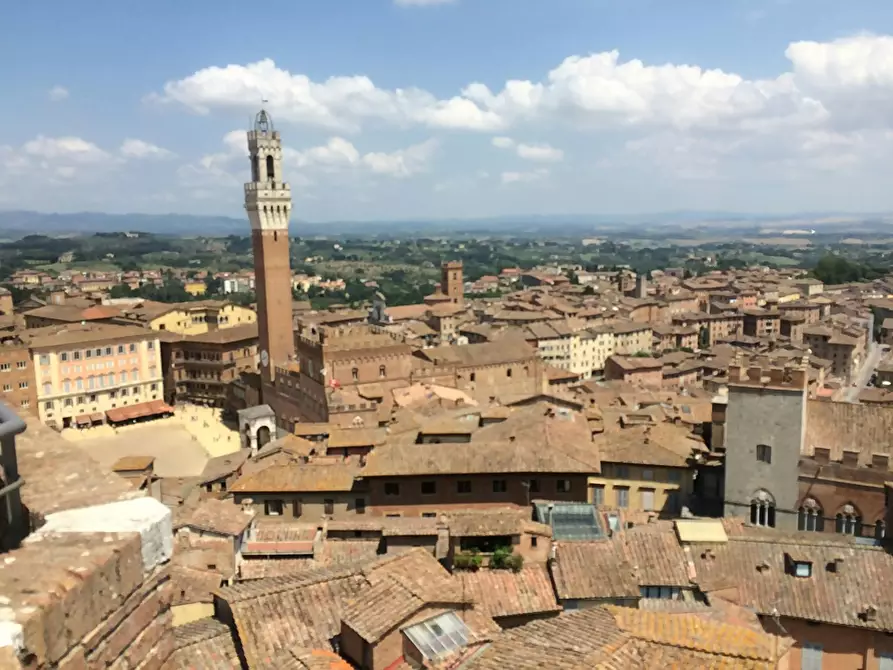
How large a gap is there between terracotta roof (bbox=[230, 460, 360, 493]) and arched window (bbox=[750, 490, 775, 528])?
42.9 feet

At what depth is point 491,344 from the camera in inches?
2389

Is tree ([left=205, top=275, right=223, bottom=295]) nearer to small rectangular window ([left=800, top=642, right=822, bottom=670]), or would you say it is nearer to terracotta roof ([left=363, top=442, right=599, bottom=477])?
terracotta roof ([left=363, top=442, right=599, bottom=477])

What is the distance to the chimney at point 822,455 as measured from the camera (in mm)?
23203

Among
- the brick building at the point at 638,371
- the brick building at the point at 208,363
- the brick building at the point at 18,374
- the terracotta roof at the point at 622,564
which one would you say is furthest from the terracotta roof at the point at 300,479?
the brick building at the point at 638,371

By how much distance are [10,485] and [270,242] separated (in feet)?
183

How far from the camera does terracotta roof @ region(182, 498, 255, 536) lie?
18375 mm

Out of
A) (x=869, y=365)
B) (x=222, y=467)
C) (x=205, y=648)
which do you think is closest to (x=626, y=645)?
(x=205, y=648)

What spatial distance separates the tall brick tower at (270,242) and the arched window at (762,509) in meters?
40.1

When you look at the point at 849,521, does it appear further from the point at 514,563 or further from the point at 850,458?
the point at 514,563

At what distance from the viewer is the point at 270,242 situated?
190ft

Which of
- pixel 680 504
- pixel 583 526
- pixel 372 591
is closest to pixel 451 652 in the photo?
pixel 372 591

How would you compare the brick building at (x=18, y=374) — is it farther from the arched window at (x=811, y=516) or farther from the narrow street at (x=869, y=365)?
the narrow street at (x=869, y=365)

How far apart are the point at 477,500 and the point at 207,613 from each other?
10920 mm

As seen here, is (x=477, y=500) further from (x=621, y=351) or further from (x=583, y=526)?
(x=621, y=351)
